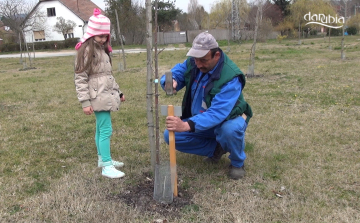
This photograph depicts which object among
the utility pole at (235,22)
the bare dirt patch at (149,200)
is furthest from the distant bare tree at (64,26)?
the bare dirt patch at (149,200)

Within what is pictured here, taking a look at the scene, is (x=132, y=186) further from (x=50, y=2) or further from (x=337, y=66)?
(x=50, y=2)

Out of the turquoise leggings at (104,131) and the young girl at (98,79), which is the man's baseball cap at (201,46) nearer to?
the young girl at (98,79)

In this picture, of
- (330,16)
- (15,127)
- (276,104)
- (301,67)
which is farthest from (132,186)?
(330,16)

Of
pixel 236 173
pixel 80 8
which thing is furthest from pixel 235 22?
pixel 236 173

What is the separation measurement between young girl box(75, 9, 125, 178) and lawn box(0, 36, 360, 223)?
1.55ft

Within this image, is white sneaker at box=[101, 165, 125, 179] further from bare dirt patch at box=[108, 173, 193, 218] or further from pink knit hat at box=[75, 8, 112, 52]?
pink knit hat at box=[75, 8, 112, 52]

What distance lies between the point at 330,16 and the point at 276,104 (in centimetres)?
2602

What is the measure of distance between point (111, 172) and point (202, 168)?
0.94 m

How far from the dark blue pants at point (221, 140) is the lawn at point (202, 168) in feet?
0.73

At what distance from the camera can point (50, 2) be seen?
43.7 m

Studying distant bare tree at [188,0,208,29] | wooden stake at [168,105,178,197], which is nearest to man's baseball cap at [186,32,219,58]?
wooden stake at [168,105,178,197]

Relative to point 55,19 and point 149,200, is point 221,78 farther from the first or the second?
point 55,19

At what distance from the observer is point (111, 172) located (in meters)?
3.39

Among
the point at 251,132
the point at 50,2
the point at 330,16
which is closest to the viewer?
the point at 251,132
